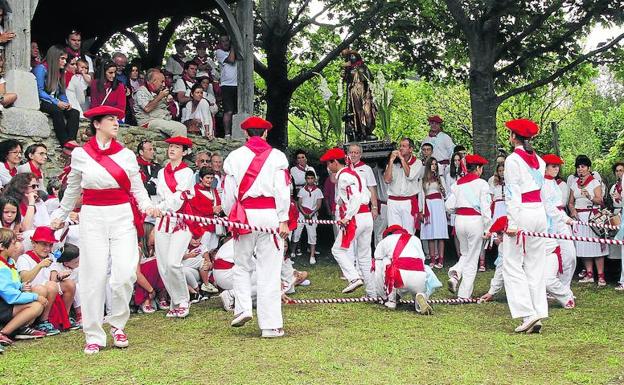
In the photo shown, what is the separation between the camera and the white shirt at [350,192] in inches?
383

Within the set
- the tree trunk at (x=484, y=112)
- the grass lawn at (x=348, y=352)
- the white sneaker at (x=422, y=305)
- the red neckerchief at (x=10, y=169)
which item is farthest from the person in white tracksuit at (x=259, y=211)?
the tree trunk at (x=484, y=112)

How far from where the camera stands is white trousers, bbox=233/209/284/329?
703 cm

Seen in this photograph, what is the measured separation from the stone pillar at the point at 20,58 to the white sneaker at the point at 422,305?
580 cm

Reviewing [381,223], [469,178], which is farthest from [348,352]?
[381,223]

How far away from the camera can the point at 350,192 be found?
974cm

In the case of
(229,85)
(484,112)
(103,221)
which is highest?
(229,85)

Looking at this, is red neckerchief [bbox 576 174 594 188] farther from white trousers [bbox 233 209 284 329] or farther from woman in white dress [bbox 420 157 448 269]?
white trousers [bbox 233 209 284 329]

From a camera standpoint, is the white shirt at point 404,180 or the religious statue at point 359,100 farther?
the religious statue at point 359,100

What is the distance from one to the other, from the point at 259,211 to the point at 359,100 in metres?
7.64

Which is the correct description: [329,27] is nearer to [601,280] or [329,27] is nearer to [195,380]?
[601,280]

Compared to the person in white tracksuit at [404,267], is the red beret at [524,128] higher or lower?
higher

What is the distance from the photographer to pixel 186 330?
7.52 m

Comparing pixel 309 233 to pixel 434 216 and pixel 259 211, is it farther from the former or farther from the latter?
pixel 259 211

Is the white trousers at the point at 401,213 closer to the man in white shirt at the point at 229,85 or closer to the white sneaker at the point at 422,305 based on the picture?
the man in white shirt at the point at 229,85
